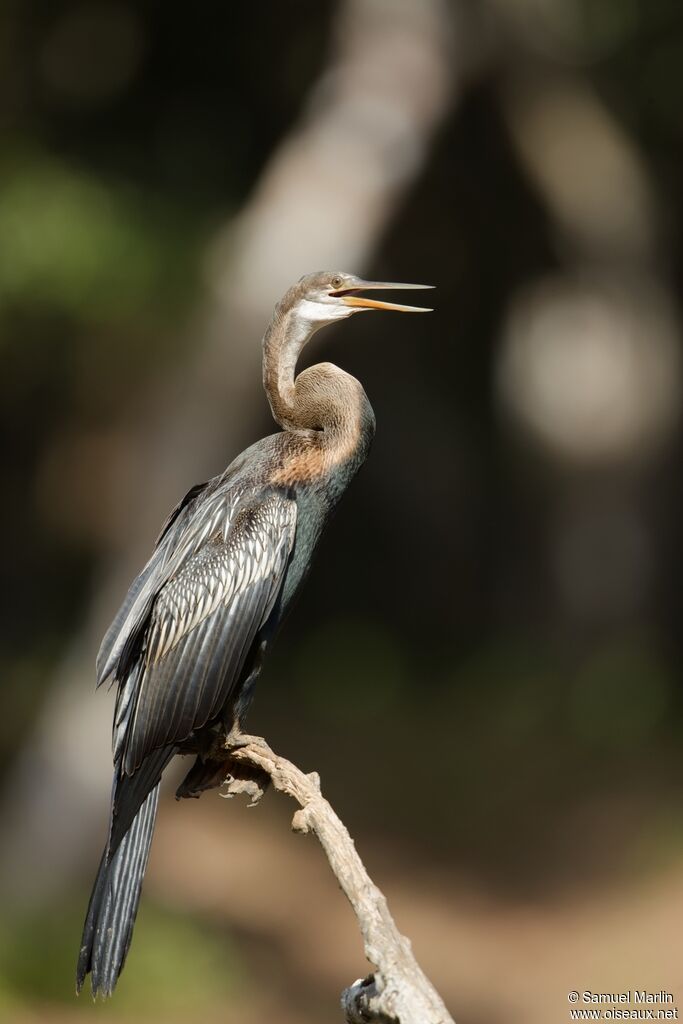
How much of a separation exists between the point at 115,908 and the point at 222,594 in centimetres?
66

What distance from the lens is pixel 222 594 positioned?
2773 mm

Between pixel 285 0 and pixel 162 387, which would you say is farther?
pixel 285 0

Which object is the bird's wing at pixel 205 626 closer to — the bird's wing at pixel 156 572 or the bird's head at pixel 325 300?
the bird's wing at pixel 156 572

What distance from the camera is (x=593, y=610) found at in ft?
28.7

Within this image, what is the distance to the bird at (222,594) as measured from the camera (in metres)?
2.60

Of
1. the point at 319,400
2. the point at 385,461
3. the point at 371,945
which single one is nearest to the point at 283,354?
the point at 319,400

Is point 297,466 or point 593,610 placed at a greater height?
point 297,466

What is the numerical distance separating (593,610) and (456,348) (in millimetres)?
2051

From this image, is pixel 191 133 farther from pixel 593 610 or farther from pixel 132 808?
pixel 132 808

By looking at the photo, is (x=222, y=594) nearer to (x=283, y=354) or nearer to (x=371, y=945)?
(x=283, y=354)

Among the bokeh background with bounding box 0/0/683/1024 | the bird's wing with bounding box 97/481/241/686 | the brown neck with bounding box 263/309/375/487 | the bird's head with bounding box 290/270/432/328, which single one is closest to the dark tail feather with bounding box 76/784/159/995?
the bird's wing with bounding box 97/481/241/686

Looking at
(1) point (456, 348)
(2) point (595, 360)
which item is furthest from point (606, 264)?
(1) point (456, 348)

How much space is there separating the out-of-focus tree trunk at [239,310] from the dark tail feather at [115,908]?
3038 mm

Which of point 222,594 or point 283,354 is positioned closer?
point 283,354
